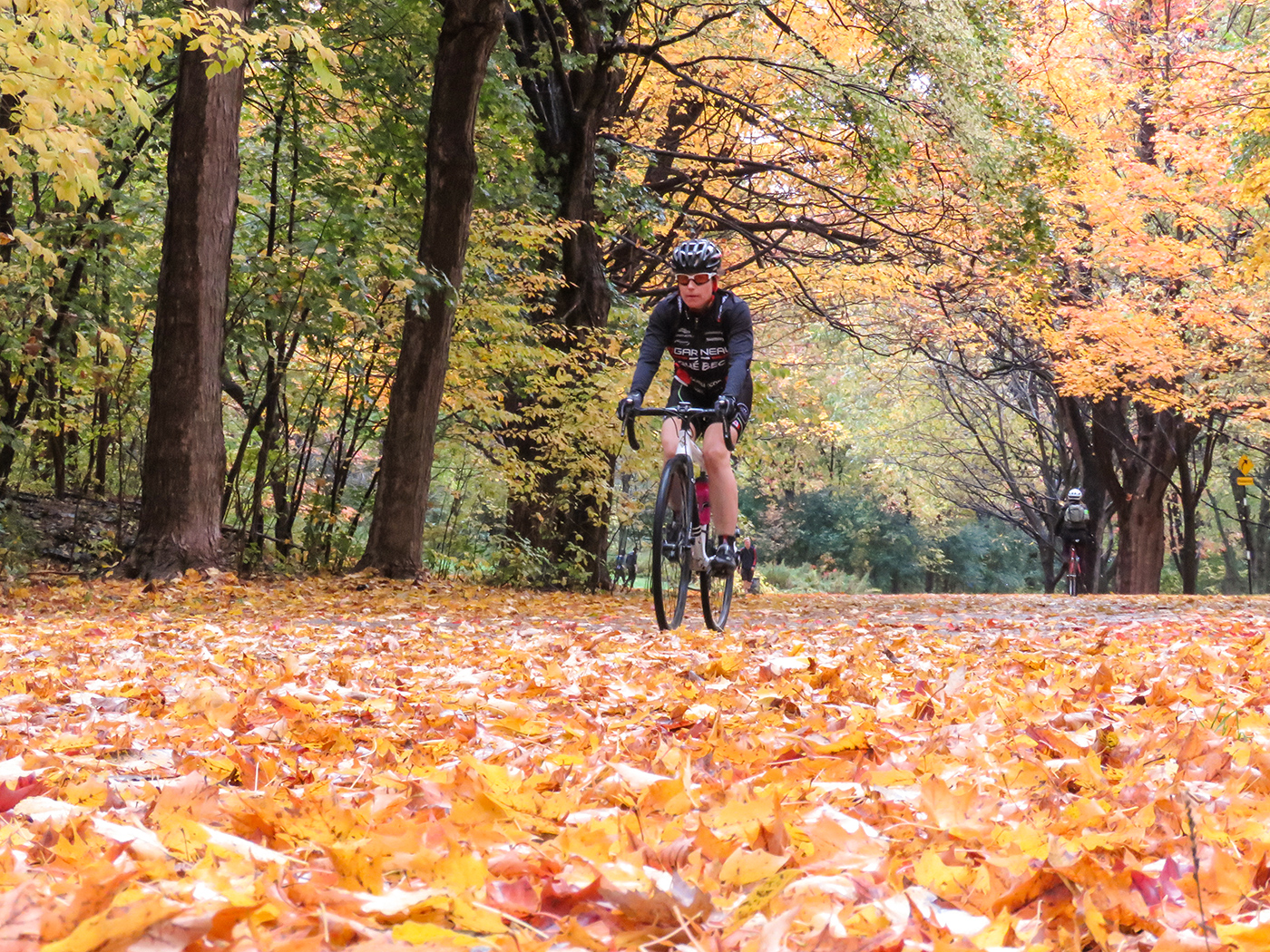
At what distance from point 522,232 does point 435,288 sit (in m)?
2.57

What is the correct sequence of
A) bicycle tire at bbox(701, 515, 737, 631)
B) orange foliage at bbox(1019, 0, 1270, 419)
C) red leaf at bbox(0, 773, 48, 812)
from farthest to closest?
orange foliage at bbox(1019, 0, 1270, 419)
bicycle tire at bbox(701, 515, 737, 631)
red leaf at bbox(0, 773, 48, 812)

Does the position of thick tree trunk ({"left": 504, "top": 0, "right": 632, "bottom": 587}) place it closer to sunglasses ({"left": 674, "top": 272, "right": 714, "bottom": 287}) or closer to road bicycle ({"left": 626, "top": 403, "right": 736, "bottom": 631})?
Result: road bicycle ({"left": 626, "top": 403, "right": 736, "bottom": 631})

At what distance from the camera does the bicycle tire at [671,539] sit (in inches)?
272

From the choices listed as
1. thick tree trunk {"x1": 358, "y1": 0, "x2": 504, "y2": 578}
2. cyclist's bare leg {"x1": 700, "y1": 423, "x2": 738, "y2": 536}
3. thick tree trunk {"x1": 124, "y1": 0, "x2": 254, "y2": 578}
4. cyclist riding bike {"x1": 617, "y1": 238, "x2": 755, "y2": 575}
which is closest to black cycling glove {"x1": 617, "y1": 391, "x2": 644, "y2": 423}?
cyclist riding bike {"x1": 617, "y1": 238, "x2": 755, "y2": 575}

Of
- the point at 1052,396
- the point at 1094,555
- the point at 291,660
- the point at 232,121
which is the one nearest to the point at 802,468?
the point at 1052,396

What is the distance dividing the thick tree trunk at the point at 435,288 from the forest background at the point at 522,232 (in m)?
0.04

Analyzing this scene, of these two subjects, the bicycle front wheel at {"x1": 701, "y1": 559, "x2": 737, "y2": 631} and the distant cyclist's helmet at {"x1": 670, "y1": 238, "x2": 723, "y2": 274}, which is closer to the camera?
the distant cyclist's helmet at {"x1": 670, "y1": 238, "x2": 723, "y2": 274}

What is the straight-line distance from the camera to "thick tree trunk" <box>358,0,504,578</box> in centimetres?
1090

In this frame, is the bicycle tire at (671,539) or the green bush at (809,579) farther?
the green bush at (809,579)

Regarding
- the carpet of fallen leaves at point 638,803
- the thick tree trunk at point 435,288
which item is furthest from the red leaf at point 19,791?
the thick tree trunk at point 435,288

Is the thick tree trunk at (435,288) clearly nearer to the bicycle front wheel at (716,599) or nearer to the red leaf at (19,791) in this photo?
the bicycle front wheel at (716,599)

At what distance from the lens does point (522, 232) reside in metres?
13.0

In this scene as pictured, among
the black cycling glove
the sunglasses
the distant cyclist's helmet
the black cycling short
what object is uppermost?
the distant cyclist's helmet

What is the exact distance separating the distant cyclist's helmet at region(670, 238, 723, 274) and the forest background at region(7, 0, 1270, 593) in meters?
2.49
